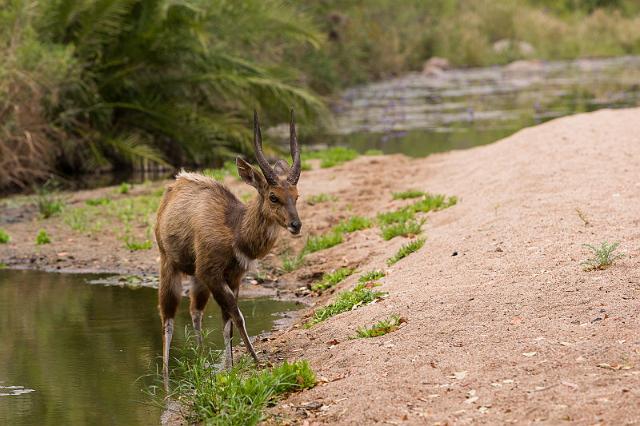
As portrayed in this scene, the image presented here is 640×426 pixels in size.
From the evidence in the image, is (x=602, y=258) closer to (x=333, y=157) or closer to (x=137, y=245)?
(x=137, y=245)

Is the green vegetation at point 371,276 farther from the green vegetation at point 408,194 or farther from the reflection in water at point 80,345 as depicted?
the green vegetation at point 408,194

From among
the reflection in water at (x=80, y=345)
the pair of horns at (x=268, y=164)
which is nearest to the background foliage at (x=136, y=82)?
the reflection in water at (x=80, y=345)

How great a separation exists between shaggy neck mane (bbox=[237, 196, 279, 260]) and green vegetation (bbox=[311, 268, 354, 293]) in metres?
2.94

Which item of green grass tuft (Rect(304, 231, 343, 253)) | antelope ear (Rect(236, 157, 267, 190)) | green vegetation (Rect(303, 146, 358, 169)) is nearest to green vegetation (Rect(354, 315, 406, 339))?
antelope ear (Rect(236, 157, 267, 190))

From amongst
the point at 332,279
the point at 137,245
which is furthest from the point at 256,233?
the point at 137,245

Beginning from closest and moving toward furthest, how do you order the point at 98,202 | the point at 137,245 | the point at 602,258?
the point at 602,258 → the point at 137,245 → the point at 98,202

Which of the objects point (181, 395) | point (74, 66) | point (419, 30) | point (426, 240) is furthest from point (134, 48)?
point (419, 30)

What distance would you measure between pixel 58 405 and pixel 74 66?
1372 centimetres

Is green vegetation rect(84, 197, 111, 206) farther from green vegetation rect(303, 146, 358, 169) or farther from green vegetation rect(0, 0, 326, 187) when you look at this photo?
green vegetation rect(303, 146, 358, 169)

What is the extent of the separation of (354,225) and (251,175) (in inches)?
203

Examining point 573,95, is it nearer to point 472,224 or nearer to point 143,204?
point 143,204

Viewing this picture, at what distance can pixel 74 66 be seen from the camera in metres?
21.2

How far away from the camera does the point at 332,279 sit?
39.7 feet

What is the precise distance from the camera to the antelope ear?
9.05m
